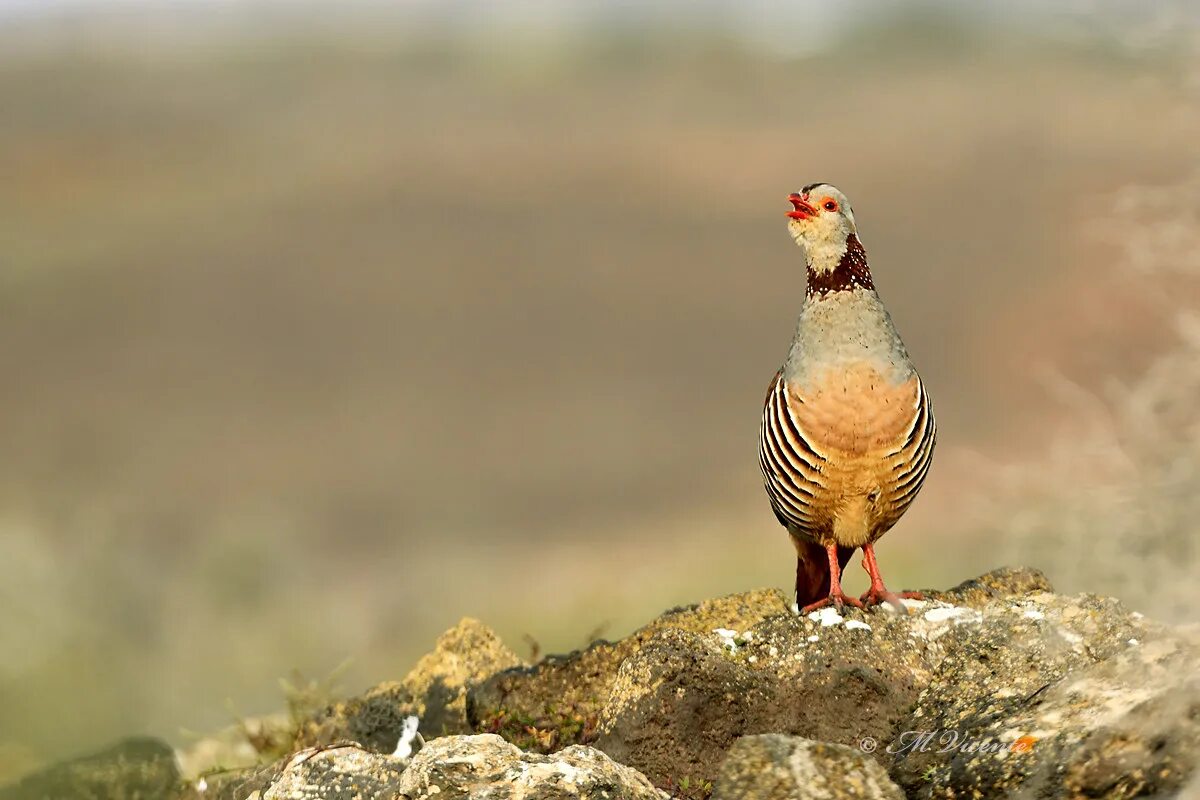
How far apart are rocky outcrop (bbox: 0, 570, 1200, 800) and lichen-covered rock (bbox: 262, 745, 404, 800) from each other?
1 cm

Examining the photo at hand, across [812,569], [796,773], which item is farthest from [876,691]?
[796,773]

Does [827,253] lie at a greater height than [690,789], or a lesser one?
greater

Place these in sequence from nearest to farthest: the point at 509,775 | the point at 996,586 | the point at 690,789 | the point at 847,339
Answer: the point at 509,775
the point at 690,789
the point at 847,339
the point at 996,586

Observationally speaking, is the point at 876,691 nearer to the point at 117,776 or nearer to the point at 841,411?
the point at 841,411

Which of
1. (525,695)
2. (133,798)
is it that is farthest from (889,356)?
(133,798)

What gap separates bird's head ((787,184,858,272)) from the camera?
9477mm

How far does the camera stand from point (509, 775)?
22.7 feet

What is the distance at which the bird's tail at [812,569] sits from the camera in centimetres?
1019

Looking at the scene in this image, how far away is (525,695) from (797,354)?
10.6 feet

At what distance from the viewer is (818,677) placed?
28.4ft

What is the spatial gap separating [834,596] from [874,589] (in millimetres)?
409

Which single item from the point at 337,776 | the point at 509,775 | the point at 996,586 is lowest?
the point at 509,775

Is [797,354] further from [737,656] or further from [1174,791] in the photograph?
[1174,791]

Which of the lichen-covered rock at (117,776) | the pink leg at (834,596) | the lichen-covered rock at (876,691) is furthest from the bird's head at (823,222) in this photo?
the lichen-covered rock at (117,776)
